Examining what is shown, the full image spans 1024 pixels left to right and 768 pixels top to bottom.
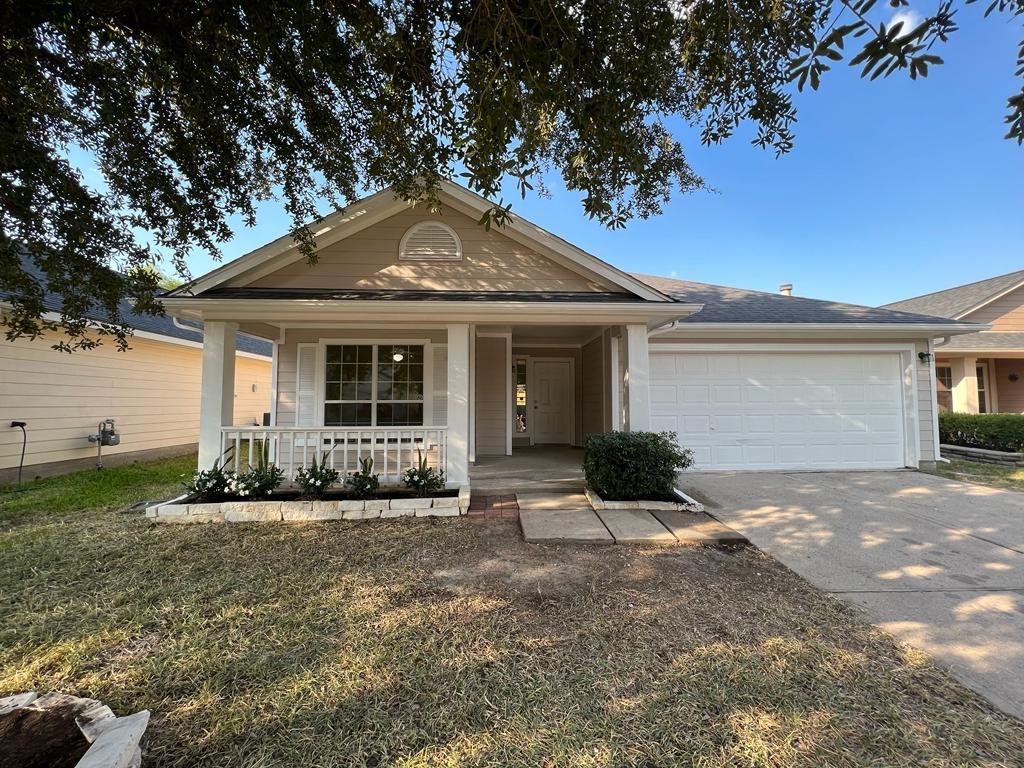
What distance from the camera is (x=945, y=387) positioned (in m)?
12.4

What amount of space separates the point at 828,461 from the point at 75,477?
13.7m

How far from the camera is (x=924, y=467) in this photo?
787cm

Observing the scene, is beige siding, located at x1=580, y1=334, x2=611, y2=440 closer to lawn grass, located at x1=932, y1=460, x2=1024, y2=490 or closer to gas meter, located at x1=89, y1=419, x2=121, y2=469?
lawn grass, located at x1=932, y1=460, x2=1024, y2=490

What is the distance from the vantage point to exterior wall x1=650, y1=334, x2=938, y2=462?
7785mm

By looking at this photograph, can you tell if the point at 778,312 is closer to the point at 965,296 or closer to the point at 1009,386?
the point at 1009,386

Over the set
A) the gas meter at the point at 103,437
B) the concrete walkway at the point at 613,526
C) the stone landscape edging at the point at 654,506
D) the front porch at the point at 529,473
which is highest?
the gas meter at the point at 103,437

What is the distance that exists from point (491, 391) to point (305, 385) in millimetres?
3531

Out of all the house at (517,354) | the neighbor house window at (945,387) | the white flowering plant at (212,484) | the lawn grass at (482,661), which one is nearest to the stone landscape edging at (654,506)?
the house at (517,354)

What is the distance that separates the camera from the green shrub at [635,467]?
208 inches

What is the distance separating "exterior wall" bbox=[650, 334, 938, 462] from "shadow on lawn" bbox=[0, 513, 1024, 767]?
4809 mm

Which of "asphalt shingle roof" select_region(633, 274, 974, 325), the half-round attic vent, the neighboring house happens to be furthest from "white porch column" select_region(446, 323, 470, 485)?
"asphalt shingle roof" select_region(633, 274, 974, 325)

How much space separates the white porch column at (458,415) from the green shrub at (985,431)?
39.3 ft

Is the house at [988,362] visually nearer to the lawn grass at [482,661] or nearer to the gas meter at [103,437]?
the lawn grass at [482,661]

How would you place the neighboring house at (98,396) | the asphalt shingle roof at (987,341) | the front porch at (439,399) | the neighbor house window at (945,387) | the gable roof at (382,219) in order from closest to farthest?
1. the front porch at (439,399)
2. the gable roof at (382,219)
3. the neighboring house at (98,396)
4. the asphalt shingle roof at (987,341)
5. the neighbor house window at (945,387)
